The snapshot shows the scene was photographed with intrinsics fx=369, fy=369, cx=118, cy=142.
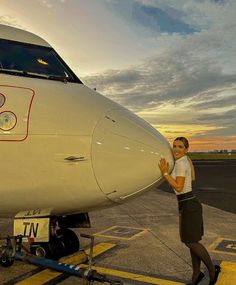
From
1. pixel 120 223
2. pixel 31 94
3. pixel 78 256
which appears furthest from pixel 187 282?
pixel 120 223

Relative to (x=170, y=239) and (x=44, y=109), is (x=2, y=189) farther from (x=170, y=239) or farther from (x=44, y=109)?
(x=170, y=239)

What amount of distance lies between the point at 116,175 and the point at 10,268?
340 cm

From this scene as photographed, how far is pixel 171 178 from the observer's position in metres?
5.27

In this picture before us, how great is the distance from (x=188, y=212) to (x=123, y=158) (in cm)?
163

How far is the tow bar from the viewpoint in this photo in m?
5.16

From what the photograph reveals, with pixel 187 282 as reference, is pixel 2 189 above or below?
above

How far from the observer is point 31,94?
495 cm

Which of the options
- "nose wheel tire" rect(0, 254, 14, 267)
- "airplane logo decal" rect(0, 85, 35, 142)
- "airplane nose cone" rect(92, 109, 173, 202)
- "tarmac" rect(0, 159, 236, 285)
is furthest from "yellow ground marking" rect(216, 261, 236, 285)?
"airplane logo decal" rect(0, 85, 35, 142)

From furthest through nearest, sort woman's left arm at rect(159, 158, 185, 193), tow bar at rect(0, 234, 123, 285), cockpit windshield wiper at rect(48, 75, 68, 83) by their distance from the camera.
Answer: cockpit windshield wiper at rect(48, 75, 68, 83) < tow bar at rect(0, 234, 123, 285) < woman's left arm at rect(159, 158, 185, 193)

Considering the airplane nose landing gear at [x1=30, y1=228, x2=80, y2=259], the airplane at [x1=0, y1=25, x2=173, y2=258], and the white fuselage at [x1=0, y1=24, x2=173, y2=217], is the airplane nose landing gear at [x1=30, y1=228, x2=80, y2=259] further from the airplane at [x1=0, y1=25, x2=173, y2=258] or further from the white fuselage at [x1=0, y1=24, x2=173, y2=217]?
the white fuselage at [x1=0, y1=24, x2=173, y2=217]

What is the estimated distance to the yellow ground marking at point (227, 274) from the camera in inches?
238

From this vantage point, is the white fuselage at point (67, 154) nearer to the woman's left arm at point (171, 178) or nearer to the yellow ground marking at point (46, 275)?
the woman's left arm at point (171, 178)

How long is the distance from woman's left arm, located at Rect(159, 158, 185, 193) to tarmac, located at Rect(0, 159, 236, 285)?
660mm

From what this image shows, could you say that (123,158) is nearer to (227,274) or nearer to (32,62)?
(32,62)
